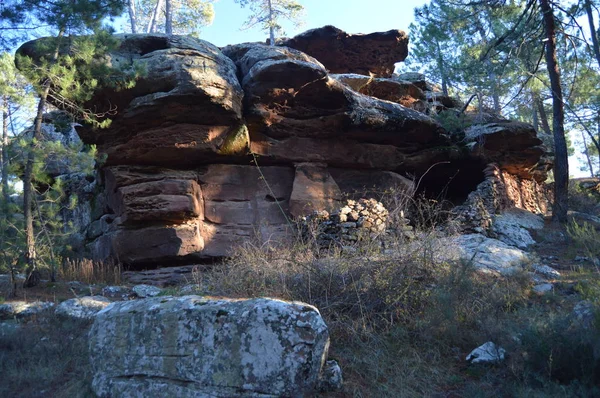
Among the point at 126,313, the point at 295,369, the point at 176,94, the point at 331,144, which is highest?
the point at 176,94

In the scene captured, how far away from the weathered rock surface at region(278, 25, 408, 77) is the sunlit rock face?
490 centimetres

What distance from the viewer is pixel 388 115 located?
1271cm

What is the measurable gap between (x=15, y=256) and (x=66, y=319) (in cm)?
393

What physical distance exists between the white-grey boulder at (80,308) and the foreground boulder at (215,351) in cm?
276

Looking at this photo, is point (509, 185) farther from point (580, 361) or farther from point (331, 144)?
point (580, 361)

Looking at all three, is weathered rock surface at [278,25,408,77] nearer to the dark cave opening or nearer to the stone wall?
the dark cave opening

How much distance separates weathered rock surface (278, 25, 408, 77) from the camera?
1734cm

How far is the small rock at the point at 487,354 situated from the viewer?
4.07 m

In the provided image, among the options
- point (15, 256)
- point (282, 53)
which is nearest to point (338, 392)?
point (15, 256)

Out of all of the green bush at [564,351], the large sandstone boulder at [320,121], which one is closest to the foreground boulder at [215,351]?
the green bush at [564,351]

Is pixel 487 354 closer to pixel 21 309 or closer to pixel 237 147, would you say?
pixel 21 309

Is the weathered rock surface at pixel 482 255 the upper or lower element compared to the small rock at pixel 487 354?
upper

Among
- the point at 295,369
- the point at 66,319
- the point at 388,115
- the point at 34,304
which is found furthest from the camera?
the point at 388,115

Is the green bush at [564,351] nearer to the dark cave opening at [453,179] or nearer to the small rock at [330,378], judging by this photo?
the small rock at [330,378]
